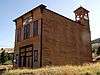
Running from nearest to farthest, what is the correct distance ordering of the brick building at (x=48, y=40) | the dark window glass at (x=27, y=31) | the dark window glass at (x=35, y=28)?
the brick building at (x=48, y=40), the dark window glass at (x=35, y=28), the dark window glass at (x=27, y=31)

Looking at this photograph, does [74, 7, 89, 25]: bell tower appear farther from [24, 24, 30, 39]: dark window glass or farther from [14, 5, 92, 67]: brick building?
[24, 24, 30, 39]: dark window glass

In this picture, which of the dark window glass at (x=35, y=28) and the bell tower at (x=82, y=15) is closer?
the dark window glass at (x=35, y=28)

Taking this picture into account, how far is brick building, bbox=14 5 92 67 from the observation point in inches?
967

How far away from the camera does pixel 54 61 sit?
25125mm

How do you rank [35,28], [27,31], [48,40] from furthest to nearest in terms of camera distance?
[27,31], [35,28], [48,40]

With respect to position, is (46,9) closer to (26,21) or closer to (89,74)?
(26,21)

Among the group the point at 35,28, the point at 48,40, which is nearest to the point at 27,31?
the point at 35,28

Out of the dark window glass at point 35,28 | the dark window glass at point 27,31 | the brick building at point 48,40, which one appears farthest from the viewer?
the dark window glass at point 27,31

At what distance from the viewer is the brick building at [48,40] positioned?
967 inches

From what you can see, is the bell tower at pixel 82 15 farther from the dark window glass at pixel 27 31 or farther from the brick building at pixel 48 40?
the dark window glass at pixel 27 31

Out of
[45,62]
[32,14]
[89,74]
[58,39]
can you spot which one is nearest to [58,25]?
[58,39]

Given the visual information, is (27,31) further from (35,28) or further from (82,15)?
(82,15)

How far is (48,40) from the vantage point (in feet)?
81.8

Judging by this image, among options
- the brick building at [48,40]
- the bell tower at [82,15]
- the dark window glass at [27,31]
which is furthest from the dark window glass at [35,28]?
the bell tower at [82,15]
